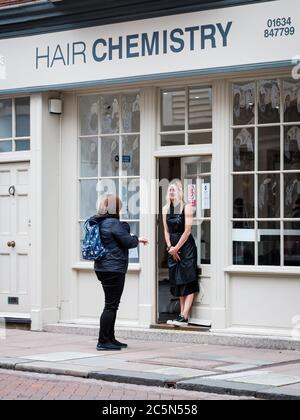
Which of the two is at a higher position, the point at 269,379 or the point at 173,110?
the point at 173,110

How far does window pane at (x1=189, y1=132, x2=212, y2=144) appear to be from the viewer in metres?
12.6

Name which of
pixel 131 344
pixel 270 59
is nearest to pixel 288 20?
pixel 270 59

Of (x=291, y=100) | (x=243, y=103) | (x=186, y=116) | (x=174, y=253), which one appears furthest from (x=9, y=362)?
(x=291, y=100)

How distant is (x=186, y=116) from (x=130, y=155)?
43.6 inches

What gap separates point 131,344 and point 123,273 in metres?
1.26

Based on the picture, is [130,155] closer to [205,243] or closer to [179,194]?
[179,194]

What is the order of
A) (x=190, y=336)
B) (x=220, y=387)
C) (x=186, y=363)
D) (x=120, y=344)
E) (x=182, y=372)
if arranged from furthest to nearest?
(x=190, y=336) → (x=120, y=344) → (x=186, y=363) → (x=182, y=372) → (x=220, y=387)

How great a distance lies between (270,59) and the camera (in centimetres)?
1154

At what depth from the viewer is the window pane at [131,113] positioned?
1329cm

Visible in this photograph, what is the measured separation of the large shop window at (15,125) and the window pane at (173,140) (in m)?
2.26

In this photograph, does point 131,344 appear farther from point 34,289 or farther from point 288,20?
point 288,20

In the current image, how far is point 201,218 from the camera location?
41.7ft

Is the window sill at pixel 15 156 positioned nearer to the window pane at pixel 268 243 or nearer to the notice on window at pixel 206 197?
the notice on window at pixel 206 197

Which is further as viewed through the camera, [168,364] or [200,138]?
[200,138]
